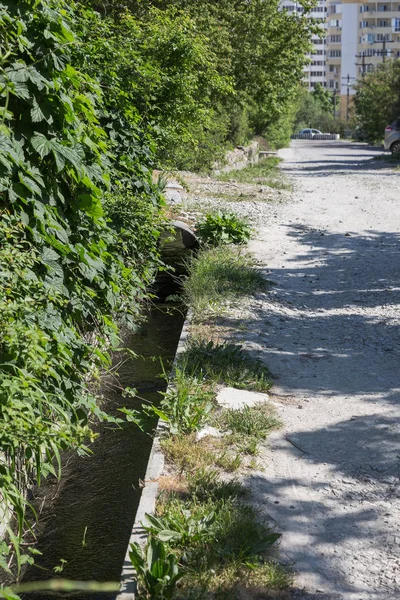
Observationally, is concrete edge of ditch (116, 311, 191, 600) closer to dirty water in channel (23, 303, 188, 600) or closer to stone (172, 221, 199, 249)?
dirty water in channel (23, 303, 188, 600)

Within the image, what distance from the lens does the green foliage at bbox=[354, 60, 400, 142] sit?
4470cm

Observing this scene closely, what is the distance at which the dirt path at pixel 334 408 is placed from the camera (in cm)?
434

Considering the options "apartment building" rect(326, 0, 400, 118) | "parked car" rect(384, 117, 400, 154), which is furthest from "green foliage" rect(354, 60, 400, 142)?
"apartment building" rect(326, 0, 400, 118)

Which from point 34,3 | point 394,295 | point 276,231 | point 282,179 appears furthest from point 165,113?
point 282,179

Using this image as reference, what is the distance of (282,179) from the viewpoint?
2678cm

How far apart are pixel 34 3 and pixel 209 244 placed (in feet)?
25.9

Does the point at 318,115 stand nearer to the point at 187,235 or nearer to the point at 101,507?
the point at 187,235

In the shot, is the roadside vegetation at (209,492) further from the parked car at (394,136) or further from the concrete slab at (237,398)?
the parked car at (394,136)

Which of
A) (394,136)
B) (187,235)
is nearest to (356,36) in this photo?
(394,136)

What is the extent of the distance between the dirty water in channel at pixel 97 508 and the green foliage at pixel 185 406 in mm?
475

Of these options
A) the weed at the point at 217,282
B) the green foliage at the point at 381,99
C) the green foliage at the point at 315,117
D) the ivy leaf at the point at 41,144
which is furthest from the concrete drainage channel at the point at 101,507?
the green foliage at the point at 315,117

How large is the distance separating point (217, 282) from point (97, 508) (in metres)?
4.66

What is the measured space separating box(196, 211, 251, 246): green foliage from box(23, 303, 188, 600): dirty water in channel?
212 inches

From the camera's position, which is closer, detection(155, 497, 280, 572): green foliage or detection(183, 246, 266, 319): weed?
detection(155, 497, 280, 572): green foliage
